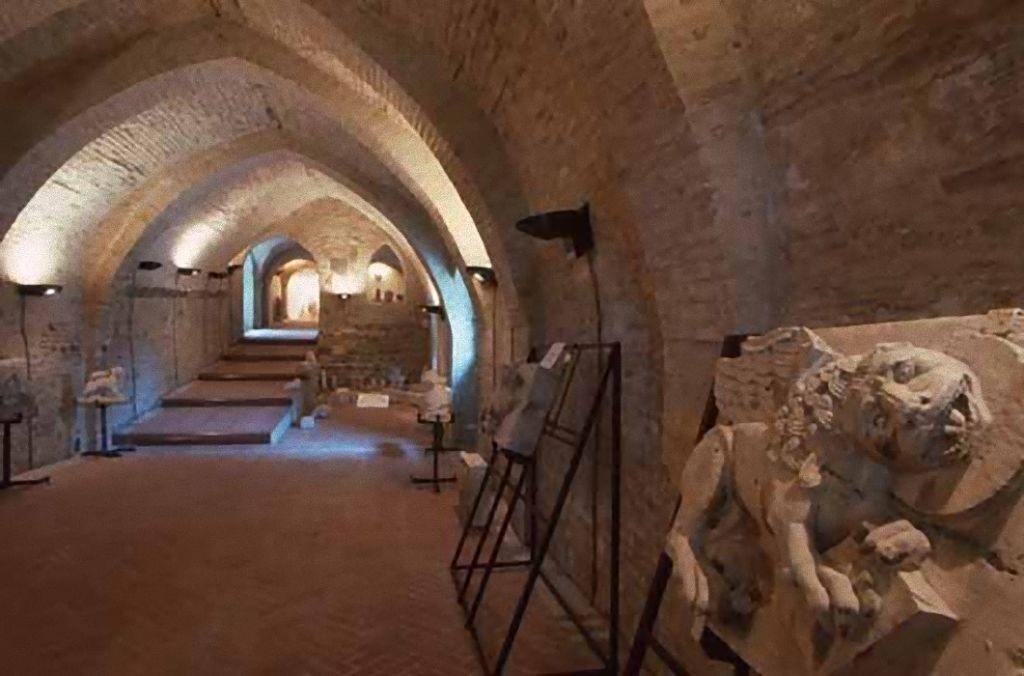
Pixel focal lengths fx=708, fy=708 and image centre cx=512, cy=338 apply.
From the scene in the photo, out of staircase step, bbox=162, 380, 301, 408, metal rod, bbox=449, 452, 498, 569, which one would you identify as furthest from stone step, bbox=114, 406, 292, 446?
metal rod, bbox=449, 452, 498, 569

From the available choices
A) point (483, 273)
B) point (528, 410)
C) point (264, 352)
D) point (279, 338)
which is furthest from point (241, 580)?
point (279, 338)

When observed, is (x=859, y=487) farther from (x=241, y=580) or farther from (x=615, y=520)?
(x=241, y=580)

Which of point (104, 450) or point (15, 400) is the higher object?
point (15, 400)

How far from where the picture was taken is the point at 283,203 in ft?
44.4

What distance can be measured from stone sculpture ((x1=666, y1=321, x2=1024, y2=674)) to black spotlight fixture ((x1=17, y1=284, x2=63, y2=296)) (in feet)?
28.6

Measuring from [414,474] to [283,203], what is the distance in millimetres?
7635

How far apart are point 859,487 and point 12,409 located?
26.6ft

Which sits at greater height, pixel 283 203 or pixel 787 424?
pixel 283 203

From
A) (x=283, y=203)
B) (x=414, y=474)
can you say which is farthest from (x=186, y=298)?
(x=414, y=474)

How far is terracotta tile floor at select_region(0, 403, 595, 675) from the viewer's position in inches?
144

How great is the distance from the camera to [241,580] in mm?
4691

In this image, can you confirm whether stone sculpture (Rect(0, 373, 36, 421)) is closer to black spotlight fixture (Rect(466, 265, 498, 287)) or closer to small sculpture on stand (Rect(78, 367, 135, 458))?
small sculpture on stand (Rect(78, 367, 135, 458))

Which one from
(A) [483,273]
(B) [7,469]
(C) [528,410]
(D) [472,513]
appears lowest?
(B) [7,469]

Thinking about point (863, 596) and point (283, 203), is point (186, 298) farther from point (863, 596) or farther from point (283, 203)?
point (863, 596)
